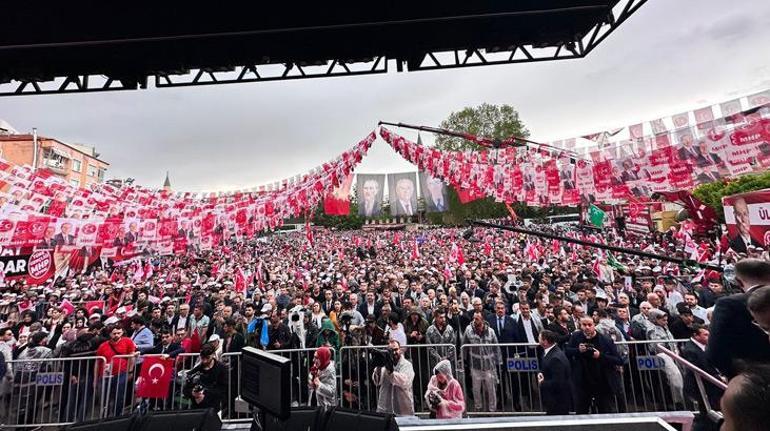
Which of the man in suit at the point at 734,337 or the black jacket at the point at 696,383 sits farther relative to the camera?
the black jacket at the point at 696,383

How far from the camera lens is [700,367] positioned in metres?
3.95

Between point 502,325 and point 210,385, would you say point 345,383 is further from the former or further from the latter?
point 502,325

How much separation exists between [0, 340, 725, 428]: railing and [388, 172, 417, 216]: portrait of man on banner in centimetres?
1579

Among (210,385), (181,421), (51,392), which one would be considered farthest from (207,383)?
(51,392)

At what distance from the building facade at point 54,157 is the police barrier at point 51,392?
1334 inches

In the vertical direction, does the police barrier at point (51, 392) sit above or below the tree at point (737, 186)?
below

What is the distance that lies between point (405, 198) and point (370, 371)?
16.4 metres

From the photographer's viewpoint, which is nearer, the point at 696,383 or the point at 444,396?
the point at 696,383

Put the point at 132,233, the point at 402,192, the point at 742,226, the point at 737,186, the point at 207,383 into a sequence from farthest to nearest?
the point at 737,186
the point at 402,192
the point at 132,233
the point at 742,226
the point at 207,383

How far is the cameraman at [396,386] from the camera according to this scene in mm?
4578

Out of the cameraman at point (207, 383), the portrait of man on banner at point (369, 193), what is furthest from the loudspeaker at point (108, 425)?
Result: the portrait of man on banner at point (369, 193)

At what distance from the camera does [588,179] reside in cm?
1353

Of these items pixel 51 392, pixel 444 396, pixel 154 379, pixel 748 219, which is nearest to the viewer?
pixel 444 396

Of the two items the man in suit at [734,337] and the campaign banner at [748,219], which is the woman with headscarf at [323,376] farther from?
the campaign banner at [748,219]
